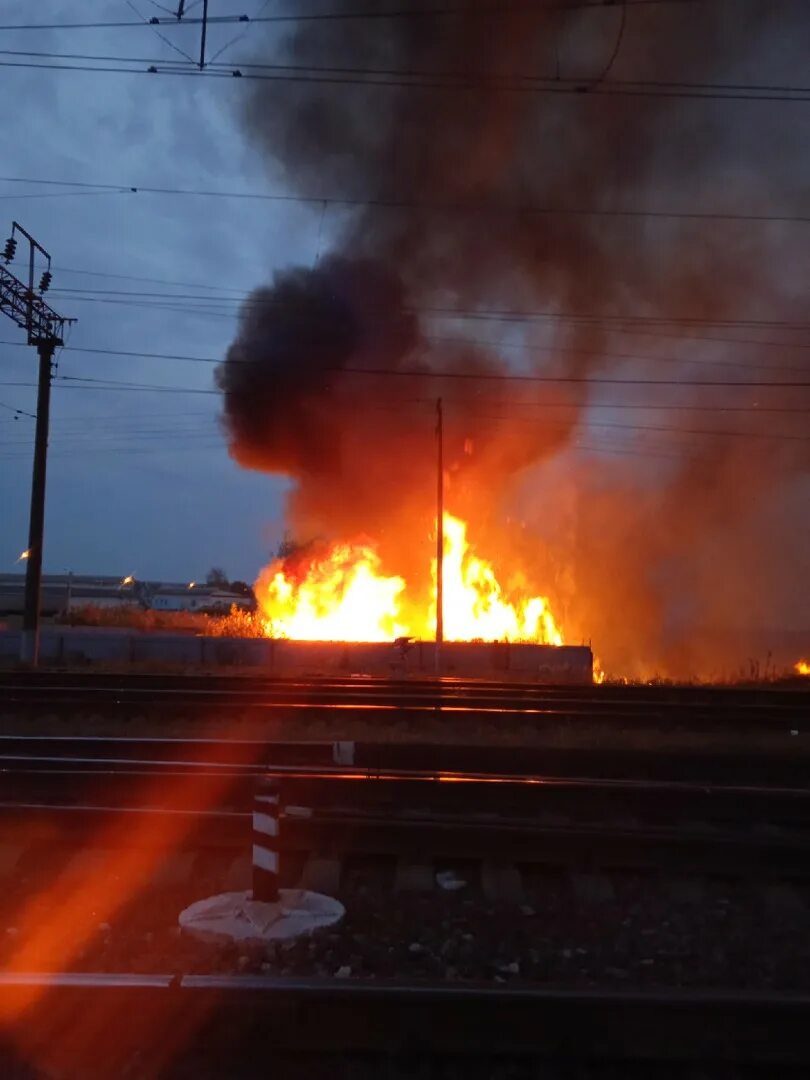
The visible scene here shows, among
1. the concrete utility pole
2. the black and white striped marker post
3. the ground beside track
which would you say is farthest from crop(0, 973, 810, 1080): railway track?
the concrete utility pole

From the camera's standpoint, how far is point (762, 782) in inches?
334

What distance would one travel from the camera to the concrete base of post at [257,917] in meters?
4.58

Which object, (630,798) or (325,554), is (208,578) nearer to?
(325,554)

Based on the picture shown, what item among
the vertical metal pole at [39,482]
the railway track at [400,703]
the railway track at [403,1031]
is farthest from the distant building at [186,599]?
the railway track at [403,1031]

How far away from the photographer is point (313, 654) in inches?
846

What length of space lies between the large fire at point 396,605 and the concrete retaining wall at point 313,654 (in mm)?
6581

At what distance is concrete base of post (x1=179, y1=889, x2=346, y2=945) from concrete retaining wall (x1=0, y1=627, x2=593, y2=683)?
15951 mm

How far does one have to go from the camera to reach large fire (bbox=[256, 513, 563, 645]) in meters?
28.8

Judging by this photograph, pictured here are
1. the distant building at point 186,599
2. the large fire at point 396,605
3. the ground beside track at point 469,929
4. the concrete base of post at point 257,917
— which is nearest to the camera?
the ground beside track at point 469,929

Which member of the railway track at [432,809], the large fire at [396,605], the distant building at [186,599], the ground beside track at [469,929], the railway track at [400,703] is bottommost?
the ground beside track at [469,929]

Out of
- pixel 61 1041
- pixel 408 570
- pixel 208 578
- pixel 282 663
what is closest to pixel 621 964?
pixel 61 1041

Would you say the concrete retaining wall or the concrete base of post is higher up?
the concrete retaining wall

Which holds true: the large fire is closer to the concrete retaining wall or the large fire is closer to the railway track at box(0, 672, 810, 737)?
the concrete retaining wall

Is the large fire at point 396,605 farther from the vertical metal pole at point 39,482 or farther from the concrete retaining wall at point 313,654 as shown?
the vertical metal pole at point 39,482
